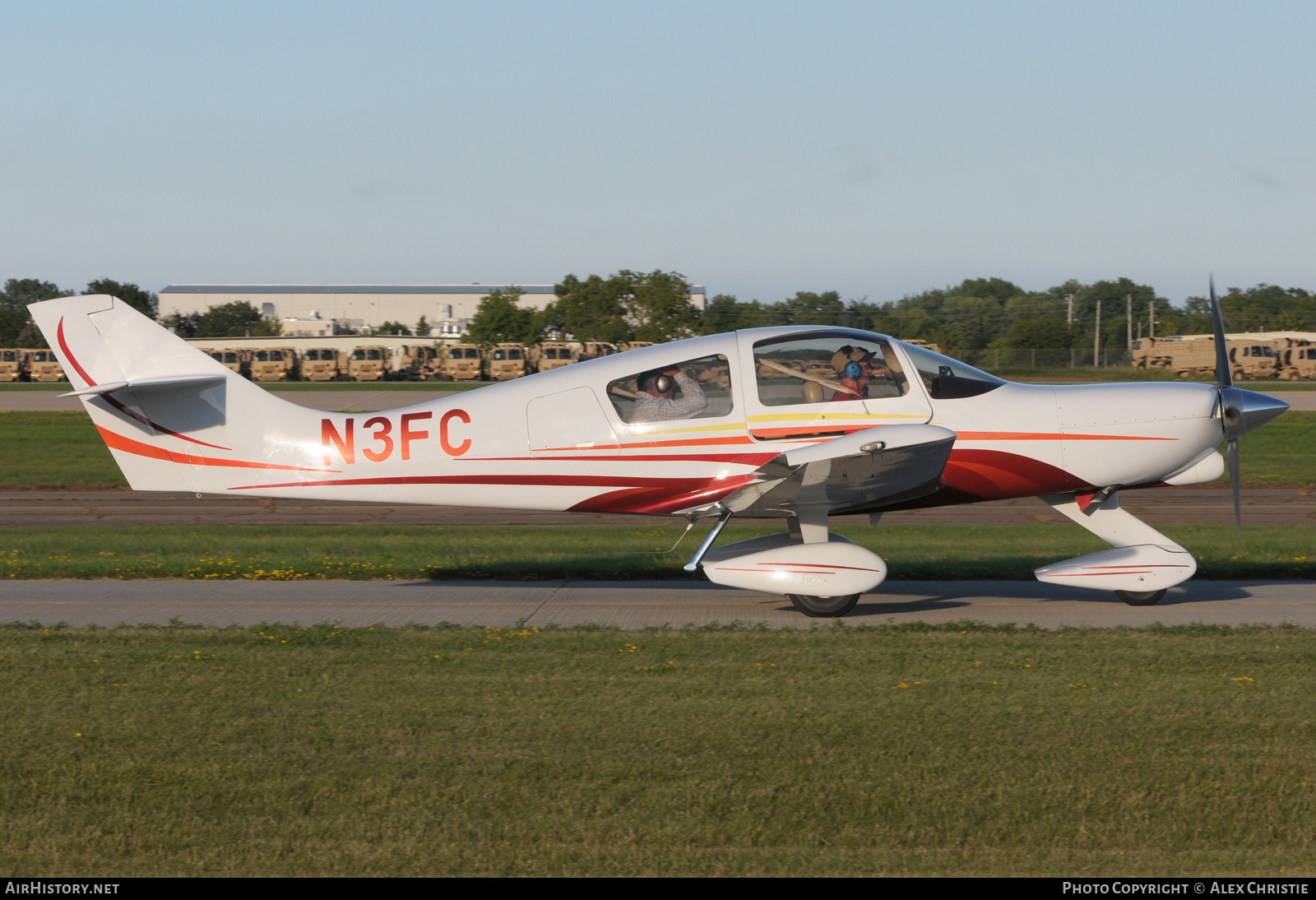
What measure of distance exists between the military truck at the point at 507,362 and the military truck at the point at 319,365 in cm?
864

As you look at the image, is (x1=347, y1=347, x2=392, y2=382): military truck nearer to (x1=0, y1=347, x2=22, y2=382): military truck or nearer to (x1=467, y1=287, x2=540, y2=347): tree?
(x1=467, y1=287, x2=540, y2=347): tree

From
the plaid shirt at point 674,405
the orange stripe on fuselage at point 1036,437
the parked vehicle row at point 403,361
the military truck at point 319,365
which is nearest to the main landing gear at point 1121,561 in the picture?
the orange stripe on fuselage at point 1036,437

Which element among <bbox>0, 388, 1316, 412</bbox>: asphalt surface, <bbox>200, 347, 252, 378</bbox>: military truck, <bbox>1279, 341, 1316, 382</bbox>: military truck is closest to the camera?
<bbox>0, 388, 1316, 412</bbox>: asphalt surface

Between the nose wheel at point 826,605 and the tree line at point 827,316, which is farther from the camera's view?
the tree line at point 827,316

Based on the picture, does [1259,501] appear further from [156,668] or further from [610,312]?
[610,312]

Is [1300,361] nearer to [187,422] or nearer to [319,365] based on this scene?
[319,365]

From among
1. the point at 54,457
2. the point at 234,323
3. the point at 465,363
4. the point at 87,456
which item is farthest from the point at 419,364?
the point at 234,323

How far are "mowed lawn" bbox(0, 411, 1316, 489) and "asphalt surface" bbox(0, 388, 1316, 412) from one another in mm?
6262

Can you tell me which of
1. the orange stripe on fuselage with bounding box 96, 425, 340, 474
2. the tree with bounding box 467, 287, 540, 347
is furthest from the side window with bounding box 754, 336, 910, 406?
the tree with bounding box 467, 287, 540, 347

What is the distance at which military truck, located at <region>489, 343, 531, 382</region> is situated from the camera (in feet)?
194

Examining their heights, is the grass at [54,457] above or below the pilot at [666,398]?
below

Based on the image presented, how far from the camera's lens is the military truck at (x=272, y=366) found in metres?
60.3

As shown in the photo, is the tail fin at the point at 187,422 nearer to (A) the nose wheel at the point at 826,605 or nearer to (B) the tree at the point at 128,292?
(A) the nose wheel at the point at 826,605
